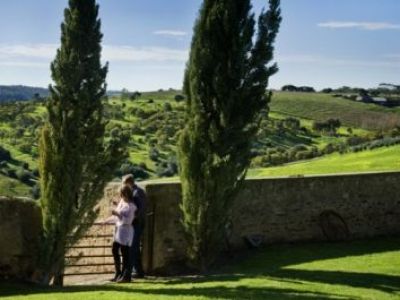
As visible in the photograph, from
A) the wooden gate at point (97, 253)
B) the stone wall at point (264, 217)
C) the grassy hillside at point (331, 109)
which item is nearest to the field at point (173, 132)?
the grassy hillside at point (331, 109)

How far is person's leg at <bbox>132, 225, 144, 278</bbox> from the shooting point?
555 inches

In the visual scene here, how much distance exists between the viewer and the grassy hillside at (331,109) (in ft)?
309

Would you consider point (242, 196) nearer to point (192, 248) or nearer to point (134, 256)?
point (192, 248)

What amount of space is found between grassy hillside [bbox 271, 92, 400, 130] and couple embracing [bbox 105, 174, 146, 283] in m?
76.2

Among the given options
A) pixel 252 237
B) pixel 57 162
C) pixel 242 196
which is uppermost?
pixel 57 162

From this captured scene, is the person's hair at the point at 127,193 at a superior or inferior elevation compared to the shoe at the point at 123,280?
superior

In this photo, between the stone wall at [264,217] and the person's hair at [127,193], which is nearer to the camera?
the person's hair at [127,193]

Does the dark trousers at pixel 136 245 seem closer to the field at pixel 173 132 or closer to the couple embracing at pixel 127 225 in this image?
the couple embracing at pixel 127 225

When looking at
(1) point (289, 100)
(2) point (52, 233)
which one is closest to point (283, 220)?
(2) point (52, 233)

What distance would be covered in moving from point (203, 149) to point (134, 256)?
322 cm

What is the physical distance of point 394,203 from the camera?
20.4 metres

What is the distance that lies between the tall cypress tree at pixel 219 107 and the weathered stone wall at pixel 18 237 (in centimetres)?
388

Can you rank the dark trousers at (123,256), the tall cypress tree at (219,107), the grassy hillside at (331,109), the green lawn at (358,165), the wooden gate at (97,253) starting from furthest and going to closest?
the grassy hillside at (331,109) → the green lawn at (358,165) → the wooden gate at (97,253) → the tall cypress tree at (219,107) → the dark trousers at (123,256)

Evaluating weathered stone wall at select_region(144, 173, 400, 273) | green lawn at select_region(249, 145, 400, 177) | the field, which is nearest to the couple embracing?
weathered stone wall at select_region(144, 173, 400, 273)
